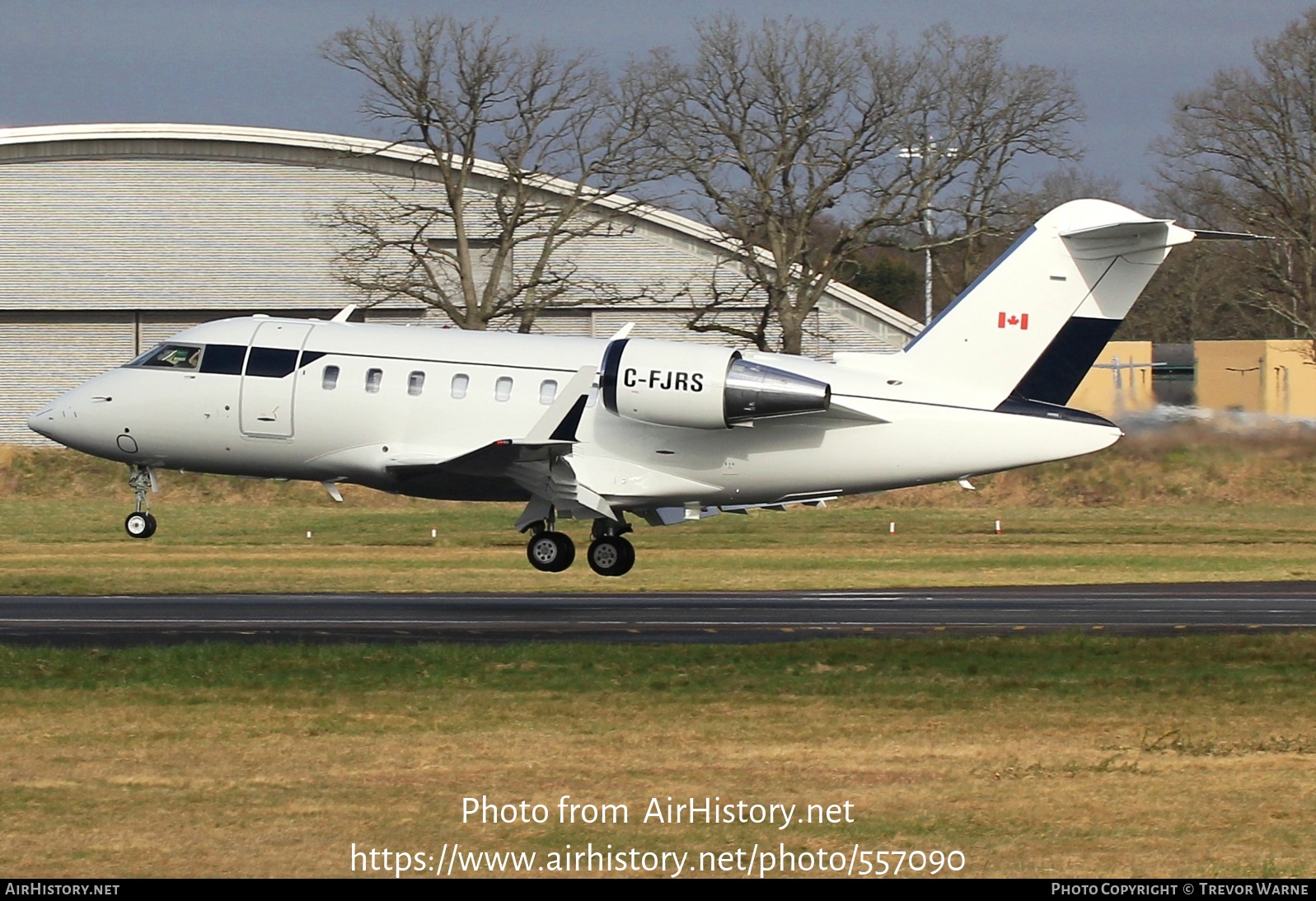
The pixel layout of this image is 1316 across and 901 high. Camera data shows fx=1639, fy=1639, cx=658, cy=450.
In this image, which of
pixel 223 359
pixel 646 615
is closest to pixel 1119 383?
pixel 646 615

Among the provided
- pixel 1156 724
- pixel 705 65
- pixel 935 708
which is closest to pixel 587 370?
pixel 935 708

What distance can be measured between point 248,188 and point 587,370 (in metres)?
40.4

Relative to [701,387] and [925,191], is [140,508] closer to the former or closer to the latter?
[701,387]

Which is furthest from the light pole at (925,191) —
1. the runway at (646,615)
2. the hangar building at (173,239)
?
the runway at (646,615)

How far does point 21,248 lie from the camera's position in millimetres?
60938

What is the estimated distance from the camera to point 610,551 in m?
27.1

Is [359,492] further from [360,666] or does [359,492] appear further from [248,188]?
[360,666]

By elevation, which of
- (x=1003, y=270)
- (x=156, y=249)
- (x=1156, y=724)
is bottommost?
(x=1156, y=724)

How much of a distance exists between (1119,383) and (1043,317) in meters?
26.8

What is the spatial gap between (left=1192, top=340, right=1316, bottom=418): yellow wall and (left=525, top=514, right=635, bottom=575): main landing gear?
2173 centimetres

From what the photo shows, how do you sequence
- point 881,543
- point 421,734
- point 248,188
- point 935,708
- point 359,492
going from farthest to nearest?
point 248,188
point 359,492
point 881,543
point 935,708
point 421,734

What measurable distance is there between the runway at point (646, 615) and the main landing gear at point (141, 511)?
3.82 ft

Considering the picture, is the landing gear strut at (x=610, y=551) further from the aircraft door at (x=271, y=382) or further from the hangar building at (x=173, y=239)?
the hangar building at (x=173, y=239)

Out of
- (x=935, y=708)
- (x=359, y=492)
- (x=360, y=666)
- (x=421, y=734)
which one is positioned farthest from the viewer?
(x=359, y=492)
